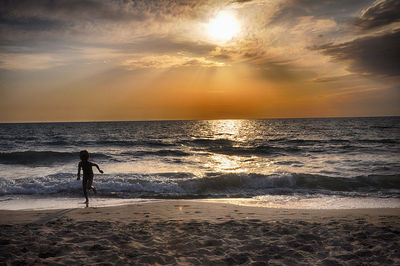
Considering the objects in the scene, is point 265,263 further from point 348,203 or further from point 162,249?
point 348,203

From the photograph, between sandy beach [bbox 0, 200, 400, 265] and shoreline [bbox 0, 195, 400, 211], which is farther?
shoreline [bbox 0, 195, 400, 211]

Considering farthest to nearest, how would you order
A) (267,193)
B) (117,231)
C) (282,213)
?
(267,193)
(282,213)
(117,231)

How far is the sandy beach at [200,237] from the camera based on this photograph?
14.2 ft

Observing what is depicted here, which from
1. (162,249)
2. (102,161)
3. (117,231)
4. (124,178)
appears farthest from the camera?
(102,161)

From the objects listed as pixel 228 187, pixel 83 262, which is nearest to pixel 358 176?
pixel 228 187

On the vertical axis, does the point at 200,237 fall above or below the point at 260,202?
above

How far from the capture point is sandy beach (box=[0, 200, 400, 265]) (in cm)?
432

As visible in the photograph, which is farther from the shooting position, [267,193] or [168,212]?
[267,193]

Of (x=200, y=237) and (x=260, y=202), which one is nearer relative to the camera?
(x=200, y=237)

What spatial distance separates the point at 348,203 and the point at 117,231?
8.75 m

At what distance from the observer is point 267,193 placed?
Answer: 11.7 meters

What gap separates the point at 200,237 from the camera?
532cm

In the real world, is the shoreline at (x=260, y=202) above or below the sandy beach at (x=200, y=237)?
below

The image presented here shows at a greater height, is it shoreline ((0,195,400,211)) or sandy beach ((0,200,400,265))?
sandy beach ((0,200,400,265))
